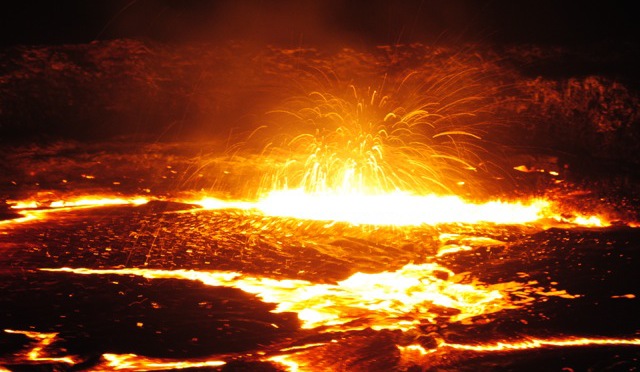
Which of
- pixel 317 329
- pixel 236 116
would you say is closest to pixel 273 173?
pixel 236 116

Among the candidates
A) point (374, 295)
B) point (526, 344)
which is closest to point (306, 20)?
point (374, 295)

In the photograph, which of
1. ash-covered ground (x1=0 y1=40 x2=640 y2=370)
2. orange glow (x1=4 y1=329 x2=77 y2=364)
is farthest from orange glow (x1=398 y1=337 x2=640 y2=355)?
orange glow (x1=4 y1=329 x2=77 y2=364)

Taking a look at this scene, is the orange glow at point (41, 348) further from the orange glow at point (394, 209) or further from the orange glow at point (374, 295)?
the orange glow at point (394, 209)

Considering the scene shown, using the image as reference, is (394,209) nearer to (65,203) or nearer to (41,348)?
(65,203)

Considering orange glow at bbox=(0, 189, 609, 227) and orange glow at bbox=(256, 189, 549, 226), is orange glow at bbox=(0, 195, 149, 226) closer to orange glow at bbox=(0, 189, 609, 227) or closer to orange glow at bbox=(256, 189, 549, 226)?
orange glow at bbox=(0, 189, 609, 227)

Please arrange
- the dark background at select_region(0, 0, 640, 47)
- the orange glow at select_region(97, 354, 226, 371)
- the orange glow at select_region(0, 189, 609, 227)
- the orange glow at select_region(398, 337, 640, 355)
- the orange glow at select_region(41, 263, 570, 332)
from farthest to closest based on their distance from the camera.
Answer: the dark background at select_region(0, 0, 640, 47), the orange glow at select_region(0, 189, 609, 227), the orange glow at select_region(41, 263, 570, 332), the orange glow at select_region(398, 337, 640, 355), the orange glow at select_region(97, 354, 226, 371)

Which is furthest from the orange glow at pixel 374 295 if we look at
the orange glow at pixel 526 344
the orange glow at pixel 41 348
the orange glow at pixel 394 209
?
A: the orange glow at pixel 394 209

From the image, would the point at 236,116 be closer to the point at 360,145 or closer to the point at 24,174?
the point at 360,145
